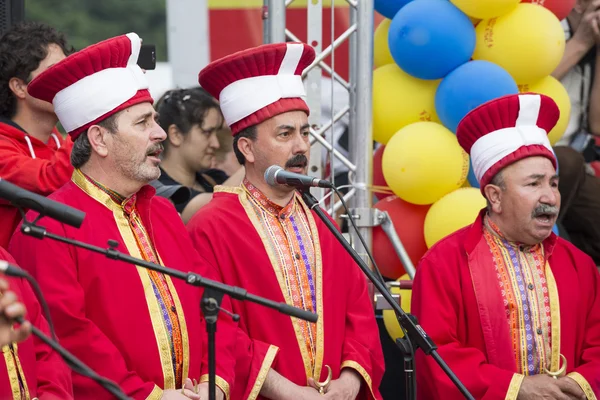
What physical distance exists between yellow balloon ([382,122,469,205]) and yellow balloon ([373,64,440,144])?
149 millimetres

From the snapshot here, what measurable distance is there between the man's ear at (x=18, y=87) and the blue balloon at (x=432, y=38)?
6.34 ft

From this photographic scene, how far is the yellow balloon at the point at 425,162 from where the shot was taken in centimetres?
516

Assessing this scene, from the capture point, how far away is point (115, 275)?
3.70 metres

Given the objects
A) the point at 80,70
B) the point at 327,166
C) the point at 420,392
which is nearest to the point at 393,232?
the point at 327,166

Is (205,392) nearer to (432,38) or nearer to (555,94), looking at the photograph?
(432,38)

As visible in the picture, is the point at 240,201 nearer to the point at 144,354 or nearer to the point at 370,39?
the point at 144,354

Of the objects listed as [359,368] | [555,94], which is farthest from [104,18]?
[359,368]

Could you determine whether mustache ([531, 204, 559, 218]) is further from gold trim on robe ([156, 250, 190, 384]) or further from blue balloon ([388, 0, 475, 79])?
gold trim on robe ([156, 250, 190, 384])

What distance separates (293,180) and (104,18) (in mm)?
26960

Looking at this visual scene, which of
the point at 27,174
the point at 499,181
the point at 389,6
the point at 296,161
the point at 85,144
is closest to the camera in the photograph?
the point at 85,144

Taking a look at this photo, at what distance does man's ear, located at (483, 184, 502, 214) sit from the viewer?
461cm

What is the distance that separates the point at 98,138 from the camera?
12.8 feet

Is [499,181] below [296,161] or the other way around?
below

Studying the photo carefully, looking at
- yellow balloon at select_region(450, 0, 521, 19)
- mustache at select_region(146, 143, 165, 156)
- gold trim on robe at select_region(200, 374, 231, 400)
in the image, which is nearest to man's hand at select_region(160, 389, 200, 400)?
gold trim on robe at select_region(200, 374, 231, 400)
